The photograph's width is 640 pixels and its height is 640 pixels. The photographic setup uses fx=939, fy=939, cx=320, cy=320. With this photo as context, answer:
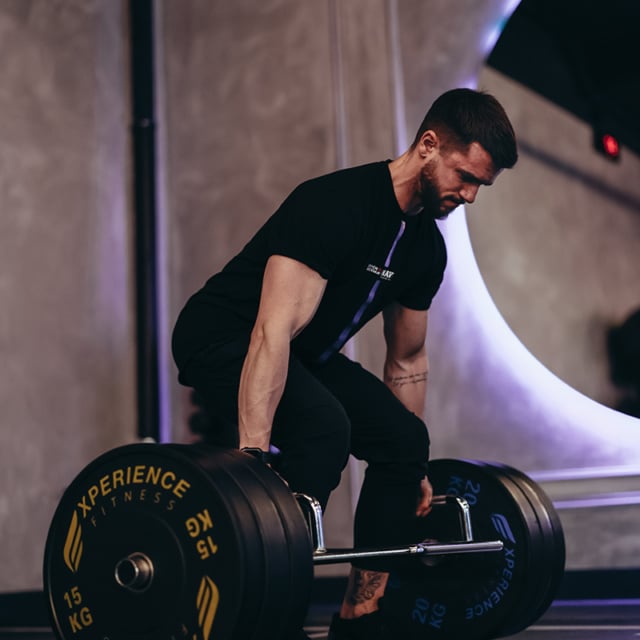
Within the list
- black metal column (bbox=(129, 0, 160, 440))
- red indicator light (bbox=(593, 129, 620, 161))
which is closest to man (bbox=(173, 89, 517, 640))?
black metal column (bbox=(129, 0, 160, 440))

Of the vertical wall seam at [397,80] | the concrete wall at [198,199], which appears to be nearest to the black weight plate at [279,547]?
the concrete wall at [198,199]

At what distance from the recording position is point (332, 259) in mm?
2078

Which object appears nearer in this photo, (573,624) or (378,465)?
(378,465)

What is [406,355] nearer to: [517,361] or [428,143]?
[428,143]

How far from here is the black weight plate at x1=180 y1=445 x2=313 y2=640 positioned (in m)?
1.68

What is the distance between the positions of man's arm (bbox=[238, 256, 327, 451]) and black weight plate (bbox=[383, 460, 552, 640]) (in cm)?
70

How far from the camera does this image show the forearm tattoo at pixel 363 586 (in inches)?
90.2

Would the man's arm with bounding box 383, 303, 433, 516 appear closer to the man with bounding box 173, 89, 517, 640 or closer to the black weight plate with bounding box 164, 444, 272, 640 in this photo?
the man with bounding box 173, 89, 517, 640

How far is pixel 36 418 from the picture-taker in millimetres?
3641

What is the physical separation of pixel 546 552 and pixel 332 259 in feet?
3.03

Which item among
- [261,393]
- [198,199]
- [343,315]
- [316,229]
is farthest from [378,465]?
[198,199]

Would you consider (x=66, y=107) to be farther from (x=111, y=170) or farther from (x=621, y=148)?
(x=621, y=148)

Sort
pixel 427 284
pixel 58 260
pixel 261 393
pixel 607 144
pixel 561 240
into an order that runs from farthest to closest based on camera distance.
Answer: pixel 607 144 → pixel 561 240 → pixel 58 260 → pixel 427 284 → pixel 261 393

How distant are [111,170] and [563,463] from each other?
228 cm
